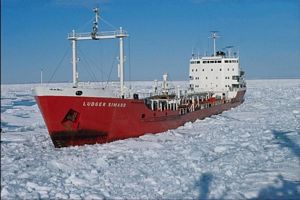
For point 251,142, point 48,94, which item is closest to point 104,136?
point 48,94

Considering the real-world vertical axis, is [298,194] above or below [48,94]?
below

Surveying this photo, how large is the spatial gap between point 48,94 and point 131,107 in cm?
286

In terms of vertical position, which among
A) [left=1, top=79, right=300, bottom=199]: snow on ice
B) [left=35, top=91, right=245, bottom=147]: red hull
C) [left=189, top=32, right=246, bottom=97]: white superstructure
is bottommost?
[left=1, top=79, right=300, bottom=199]: snow on ice

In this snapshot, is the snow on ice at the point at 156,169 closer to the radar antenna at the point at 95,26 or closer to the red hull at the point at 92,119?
the red hull at the point at 92,119

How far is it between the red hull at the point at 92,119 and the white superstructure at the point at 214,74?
563 inches

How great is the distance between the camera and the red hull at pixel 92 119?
32.5 ft

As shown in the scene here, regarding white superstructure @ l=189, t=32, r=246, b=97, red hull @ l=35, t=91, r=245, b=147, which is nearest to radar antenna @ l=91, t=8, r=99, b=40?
red hull @ l=35, t=91, r=245, b=147

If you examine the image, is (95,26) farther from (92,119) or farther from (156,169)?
(156,169)

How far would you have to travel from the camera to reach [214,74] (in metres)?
26.5

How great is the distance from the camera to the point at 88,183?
629cm

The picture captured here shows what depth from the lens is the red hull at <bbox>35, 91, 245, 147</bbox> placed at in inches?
390

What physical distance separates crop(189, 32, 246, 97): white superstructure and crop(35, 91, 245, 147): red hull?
1431 centimetres

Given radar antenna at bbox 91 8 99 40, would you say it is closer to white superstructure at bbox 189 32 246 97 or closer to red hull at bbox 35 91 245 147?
red hull at bbox 35 91 245 147

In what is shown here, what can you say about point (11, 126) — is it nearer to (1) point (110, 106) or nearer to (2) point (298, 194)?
(1) point (110, 106)
